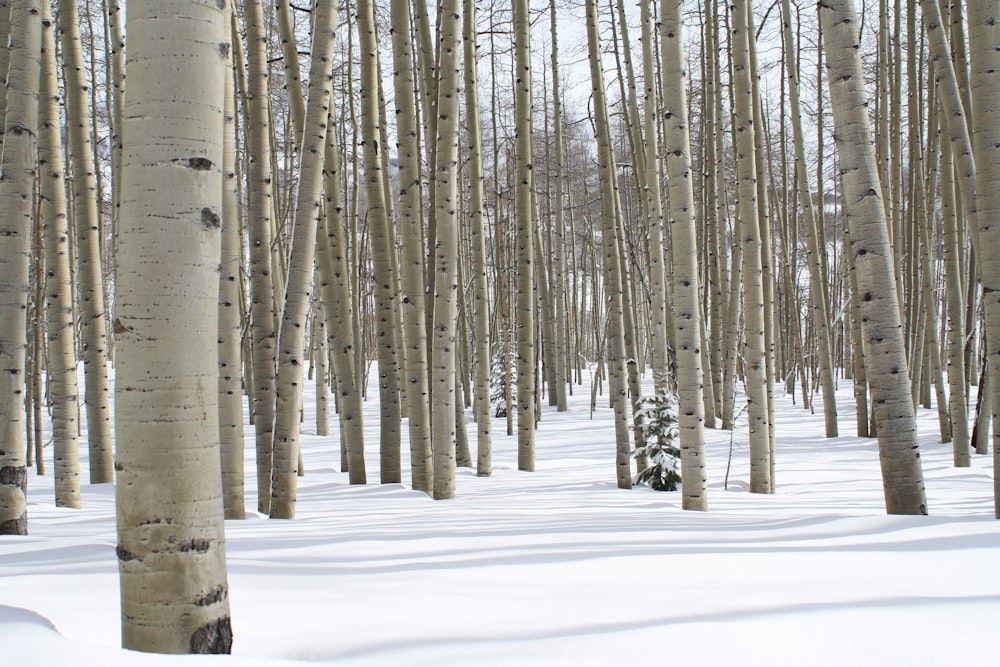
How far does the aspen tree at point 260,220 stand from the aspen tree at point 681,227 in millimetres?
2312

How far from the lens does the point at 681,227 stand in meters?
4.19

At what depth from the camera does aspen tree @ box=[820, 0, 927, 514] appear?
3342mm

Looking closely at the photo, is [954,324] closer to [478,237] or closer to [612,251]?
[612,251]

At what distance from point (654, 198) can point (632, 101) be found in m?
2.94

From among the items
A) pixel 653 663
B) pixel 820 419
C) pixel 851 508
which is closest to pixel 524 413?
pixel 851 508

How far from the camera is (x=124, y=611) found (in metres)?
1.38

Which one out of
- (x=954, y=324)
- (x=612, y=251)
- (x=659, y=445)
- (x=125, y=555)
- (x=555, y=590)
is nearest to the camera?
(x=125, y=555)

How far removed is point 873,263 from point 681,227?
3.67 ft

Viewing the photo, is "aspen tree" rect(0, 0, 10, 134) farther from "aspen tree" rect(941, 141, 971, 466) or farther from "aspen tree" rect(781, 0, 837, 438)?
"aspen tree" rect(941, 141, 971, 466)

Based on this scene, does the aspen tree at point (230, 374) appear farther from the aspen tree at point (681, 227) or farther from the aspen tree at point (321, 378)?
the aspen tree at point (321, 378)

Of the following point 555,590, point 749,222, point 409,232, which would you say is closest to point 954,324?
point 749,222

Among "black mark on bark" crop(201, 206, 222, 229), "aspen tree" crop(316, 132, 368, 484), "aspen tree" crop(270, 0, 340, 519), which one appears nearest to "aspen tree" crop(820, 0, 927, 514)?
"aspen tree" crop(270, 0, 340, 519)

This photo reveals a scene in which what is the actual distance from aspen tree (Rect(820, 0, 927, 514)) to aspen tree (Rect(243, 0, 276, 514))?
3.01 metres

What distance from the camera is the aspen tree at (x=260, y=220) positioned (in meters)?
4.22
